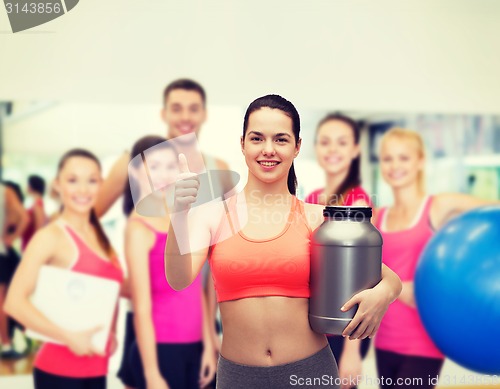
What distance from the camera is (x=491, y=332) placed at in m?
2.18

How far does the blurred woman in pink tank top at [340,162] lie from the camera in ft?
8.74

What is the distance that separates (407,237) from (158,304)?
121 cm

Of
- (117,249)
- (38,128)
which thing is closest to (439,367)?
(117,249)

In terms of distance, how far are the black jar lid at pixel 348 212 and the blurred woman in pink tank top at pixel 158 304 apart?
137cm

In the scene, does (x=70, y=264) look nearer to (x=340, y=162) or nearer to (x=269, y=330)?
(x=340, y=162)

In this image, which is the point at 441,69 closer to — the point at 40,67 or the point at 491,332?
the point at 491,332

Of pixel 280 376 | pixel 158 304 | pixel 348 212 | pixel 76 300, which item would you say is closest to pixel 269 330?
pixel 280 376

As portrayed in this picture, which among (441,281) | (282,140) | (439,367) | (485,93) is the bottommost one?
(439,367)

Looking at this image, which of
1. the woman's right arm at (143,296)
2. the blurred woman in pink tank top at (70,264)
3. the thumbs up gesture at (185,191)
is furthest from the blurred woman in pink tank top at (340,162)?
the thumbs up gesture at (185,191)

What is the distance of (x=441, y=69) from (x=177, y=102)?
1.31 metres

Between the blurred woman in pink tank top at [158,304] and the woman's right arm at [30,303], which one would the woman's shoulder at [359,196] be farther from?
the woman's right arm at [30,303]

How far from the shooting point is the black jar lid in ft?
4.06

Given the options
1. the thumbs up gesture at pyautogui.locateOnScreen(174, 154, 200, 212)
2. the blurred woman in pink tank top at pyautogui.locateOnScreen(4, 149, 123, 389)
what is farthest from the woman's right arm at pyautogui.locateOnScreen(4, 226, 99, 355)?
the thumbs up gesture at pyautogui.locateOnScreen(174, 154, 200, 212)

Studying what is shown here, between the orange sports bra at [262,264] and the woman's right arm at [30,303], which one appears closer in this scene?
the orange sports bra at [262,264]
